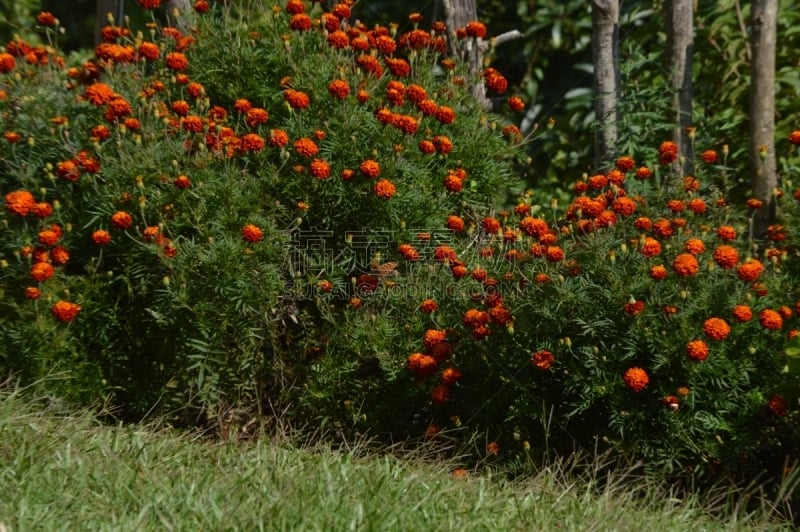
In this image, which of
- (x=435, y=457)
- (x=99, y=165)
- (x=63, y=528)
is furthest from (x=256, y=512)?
(x=99, y=165)

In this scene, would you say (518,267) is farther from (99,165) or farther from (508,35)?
(508,35)

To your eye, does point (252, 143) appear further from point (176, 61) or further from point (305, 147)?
point (176, 61)

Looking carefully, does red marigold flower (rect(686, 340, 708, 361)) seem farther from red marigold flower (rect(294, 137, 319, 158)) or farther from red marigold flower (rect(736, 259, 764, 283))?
red marigold flower (rect(294, 137, 319, 158))

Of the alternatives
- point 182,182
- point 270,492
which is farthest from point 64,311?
point 270,492

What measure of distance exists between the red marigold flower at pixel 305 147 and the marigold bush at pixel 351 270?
0.01m

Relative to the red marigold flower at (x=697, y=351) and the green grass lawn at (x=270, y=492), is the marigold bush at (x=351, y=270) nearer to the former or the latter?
the red marigold flower at (x=697, y=351)

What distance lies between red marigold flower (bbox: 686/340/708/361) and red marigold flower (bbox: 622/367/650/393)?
0.18 metres

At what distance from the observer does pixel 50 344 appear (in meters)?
4.35

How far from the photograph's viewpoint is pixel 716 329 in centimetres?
360

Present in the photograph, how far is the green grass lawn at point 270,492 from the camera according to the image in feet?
9.91

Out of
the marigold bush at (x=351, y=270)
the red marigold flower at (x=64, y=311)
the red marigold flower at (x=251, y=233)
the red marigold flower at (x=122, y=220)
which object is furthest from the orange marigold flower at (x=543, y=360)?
the red marigold flower at (x=64, y=311)

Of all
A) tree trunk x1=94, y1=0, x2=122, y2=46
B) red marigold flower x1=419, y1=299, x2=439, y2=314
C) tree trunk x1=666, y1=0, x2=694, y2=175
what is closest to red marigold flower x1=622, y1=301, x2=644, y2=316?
red marigold flower x1=419, y1=299, x2=439, y2=314

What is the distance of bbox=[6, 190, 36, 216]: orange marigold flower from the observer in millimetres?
4191

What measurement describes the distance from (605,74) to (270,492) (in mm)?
3577
